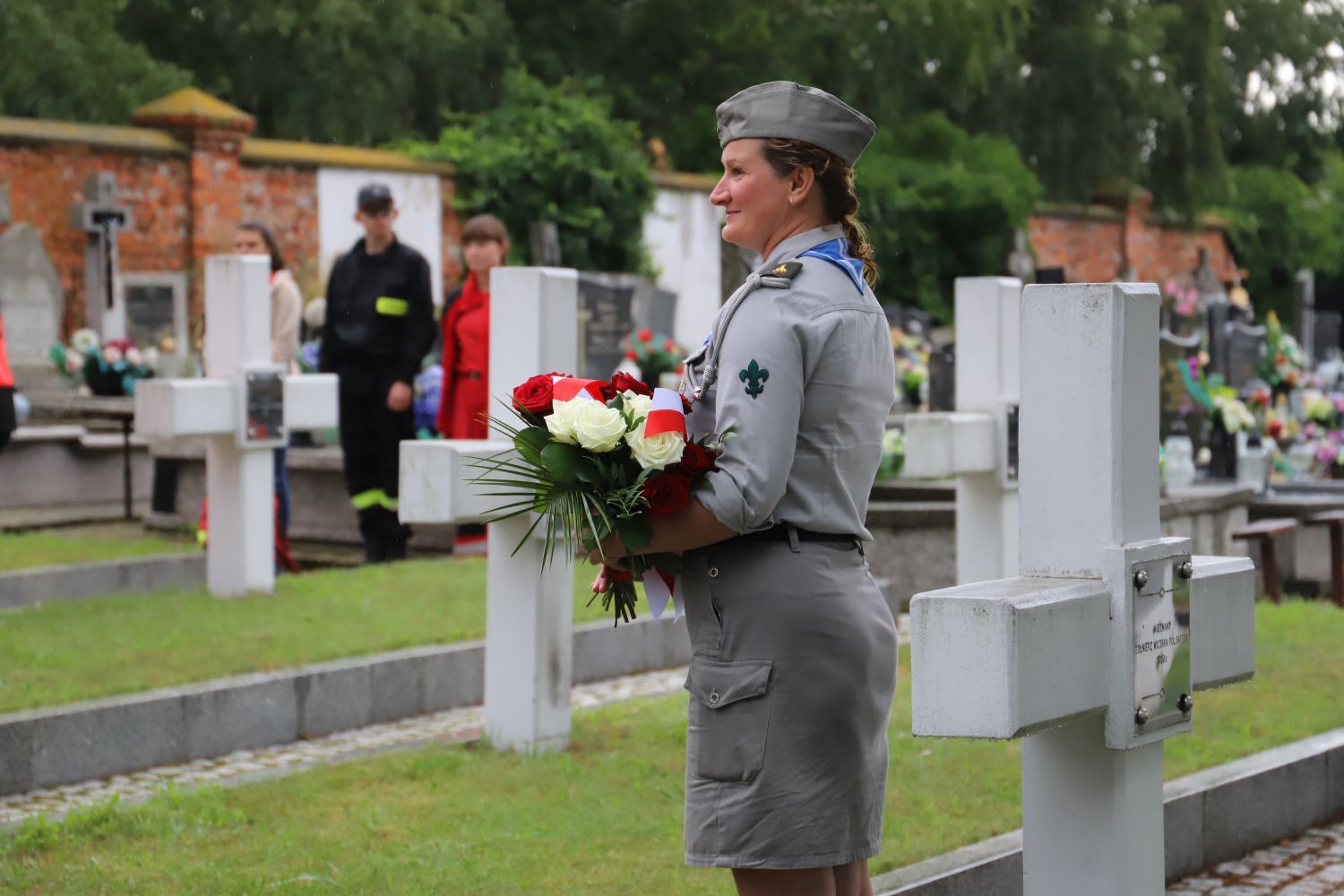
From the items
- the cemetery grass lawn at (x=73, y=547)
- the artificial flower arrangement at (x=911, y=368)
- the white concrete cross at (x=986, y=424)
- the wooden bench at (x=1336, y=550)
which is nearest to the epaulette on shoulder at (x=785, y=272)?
the white concrete cross at (x=986, y=424)

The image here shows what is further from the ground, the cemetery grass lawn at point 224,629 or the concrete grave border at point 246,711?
the cemetery grass lawn at point 224,629

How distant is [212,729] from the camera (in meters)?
6.86

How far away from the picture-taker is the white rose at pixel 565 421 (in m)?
3.36

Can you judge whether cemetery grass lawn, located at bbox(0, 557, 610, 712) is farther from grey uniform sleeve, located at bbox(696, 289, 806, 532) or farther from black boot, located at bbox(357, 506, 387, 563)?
grey uniform sleeve, located at bbox(696, 289, 806, 532)

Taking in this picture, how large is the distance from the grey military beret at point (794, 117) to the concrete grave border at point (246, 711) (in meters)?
3.77

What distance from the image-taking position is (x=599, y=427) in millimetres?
3318

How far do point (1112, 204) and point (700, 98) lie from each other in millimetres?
9089

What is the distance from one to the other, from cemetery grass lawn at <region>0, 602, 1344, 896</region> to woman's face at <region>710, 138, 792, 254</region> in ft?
6.27

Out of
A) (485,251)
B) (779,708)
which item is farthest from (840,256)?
(485,251)

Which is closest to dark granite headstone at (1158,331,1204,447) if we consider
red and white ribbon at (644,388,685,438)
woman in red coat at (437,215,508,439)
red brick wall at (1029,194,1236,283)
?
woman in red coat at (437,215,508,439)

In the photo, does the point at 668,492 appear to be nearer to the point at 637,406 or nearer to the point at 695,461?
the point at 695,461

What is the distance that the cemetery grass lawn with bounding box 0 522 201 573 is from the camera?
34.0 feet

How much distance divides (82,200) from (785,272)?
58.4 ft

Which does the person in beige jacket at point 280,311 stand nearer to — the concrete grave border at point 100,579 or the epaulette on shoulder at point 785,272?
the concrete grave border at point 100,579
